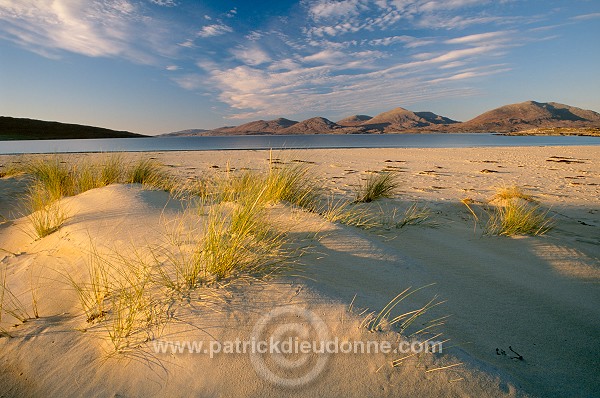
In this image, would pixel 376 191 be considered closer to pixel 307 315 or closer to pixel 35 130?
pixel 307 315

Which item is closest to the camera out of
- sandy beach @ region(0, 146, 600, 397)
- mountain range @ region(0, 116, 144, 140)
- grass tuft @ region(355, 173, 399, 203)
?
sandy beach @ region(0, 146, 600, 397)

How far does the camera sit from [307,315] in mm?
1479

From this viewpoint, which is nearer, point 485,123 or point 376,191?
point 376,191

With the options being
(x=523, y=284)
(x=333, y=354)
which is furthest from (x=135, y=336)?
(x=523, y=284)

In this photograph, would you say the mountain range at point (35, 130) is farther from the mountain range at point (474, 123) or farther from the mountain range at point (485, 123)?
the mountain range at point (474, 123)

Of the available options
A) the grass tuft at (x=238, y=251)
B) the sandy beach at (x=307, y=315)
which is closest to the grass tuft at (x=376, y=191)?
the sandy beach at (x=307, y=315)

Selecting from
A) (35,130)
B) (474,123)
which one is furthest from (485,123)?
(35,130)

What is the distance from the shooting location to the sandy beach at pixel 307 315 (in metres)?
1.27

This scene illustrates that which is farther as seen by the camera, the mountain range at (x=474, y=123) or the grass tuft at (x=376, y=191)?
the mountain range at (x=474, y=123)

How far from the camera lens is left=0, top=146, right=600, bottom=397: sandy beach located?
1.27m

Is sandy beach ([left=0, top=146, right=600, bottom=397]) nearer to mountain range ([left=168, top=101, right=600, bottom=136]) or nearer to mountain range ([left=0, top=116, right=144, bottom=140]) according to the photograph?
mountain range ([left=0, top=116, right=144, bottom=140])

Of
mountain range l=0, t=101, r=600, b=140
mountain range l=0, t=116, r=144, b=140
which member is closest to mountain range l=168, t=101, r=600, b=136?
mountain range l=0, t=101, r=600, b=140

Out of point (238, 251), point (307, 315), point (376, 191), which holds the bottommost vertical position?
point (376, 191)

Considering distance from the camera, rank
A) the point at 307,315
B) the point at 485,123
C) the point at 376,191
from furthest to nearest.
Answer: the point at 485,123, the point at 376,191, the point at 307,315
